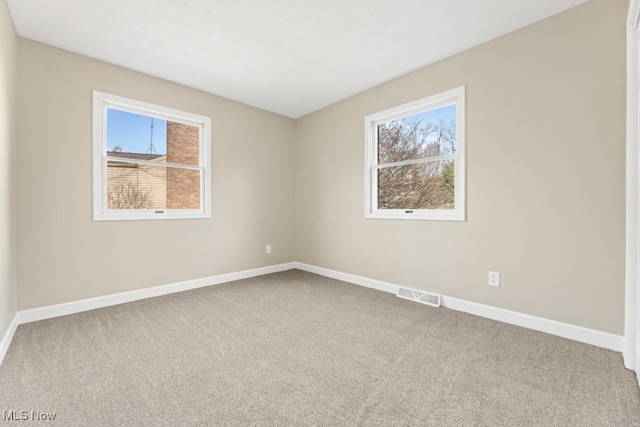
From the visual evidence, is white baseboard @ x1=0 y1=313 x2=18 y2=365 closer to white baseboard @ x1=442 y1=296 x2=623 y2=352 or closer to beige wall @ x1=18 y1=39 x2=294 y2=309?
beige wall @ x1=18 y1=39 x2=294 y2=309

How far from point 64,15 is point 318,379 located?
3.21 m

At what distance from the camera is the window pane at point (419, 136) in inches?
117

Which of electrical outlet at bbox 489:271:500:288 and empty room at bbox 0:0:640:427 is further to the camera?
electrical outlet at bbox 489:271:500:288

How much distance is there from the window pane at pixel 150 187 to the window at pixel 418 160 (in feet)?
7.27

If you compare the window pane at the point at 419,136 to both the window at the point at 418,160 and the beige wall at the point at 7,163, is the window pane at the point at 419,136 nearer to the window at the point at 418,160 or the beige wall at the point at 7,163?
the window at the point at 418,160

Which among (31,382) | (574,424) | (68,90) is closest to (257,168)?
(68,90)

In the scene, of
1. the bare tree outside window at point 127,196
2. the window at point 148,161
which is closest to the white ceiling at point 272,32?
the window at point 148,161

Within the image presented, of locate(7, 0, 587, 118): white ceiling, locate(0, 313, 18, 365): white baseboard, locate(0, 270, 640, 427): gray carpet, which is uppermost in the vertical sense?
locate(7, 0, 587, 118): white ceiling

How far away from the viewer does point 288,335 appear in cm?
224

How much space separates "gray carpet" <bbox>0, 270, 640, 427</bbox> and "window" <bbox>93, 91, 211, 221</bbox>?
118 cm

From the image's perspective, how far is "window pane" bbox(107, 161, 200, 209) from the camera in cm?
303

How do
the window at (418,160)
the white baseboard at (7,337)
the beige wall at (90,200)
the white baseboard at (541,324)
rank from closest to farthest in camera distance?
the white baseboard at (7,337)
the white baseboard at (541,324)
the beige wall at (90,200)
the window at (418,160)

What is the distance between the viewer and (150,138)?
3271 mm

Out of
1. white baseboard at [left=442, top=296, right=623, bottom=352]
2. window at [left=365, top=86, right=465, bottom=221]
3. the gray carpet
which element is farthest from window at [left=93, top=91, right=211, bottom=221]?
white baseboard at [left=442, top=296, right=623, bottom=352]
